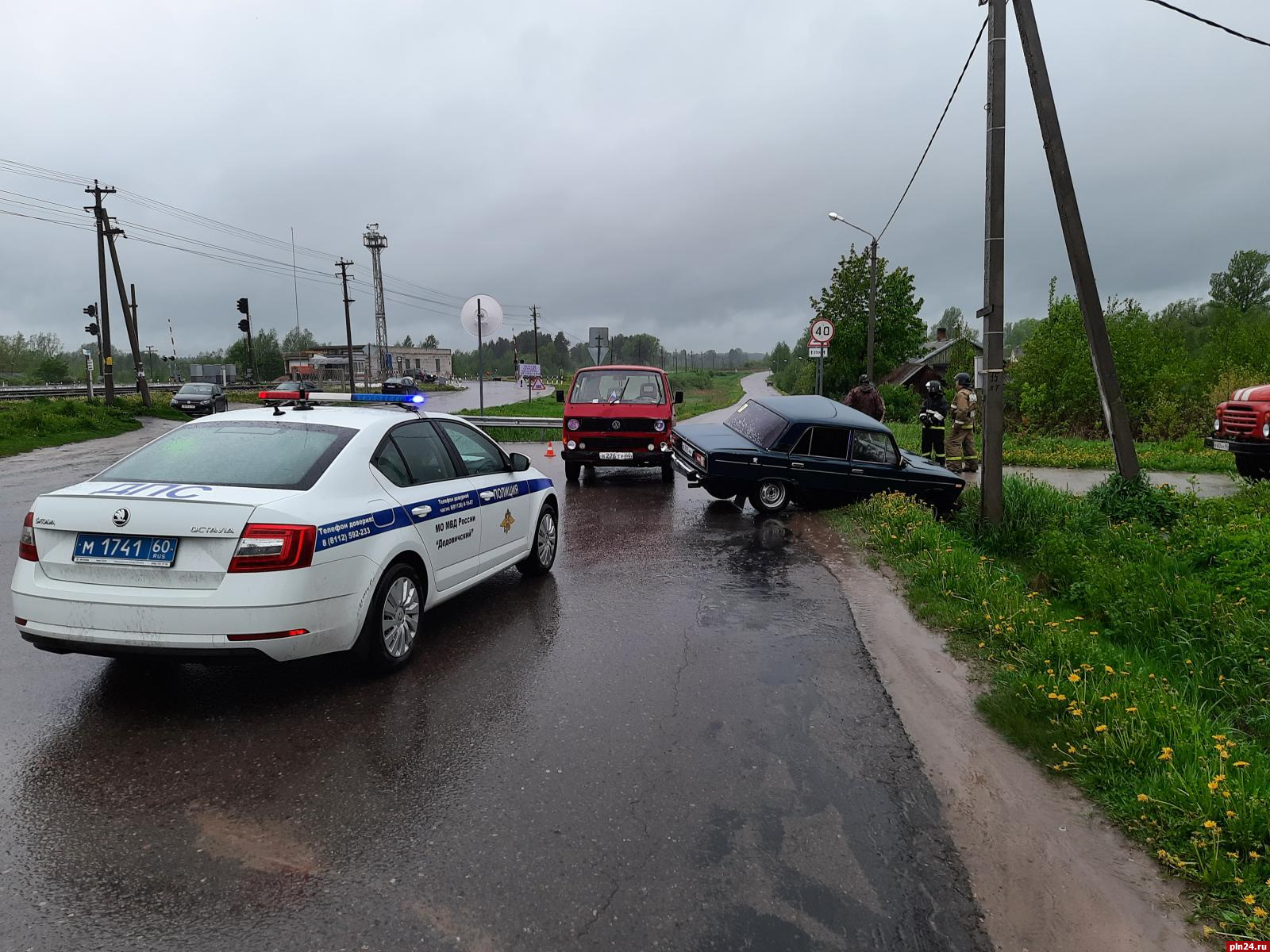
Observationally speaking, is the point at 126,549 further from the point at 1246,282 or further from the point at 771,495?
the point at 1246,282

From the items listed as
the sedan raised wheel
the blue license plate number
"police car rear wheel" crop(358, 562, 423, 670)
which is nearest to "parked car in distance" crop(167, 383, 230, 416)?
the sedan raised wheel

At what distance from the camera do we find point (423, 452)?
5605 mm

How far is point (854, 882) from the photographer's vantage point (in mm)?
2939

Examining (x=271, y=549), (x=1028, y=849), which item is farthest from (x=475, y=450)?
(x=1028, y=849)

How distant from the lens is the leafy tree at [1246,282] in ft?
261

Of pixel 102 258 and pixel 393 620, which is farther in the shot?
pixel 102 258

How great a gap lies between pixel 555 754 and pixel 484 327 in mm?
13431

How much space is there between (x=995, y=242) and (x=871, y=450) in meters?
3.21

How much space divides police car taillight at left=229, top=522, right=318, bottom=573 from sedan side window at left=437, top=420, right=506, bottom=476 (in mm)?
2029

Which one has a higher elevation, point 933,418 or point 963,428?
point 933,418

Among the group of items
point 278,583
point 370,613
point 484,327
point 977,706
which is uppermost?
point 484,327

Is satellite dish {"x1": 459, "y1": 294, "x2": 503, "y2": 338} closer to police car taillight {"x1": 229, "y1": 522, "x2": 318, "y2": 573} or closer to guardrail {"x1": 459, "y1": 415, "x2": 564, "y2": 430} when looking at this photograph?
guardrail {"x1": 459, "y1": 415, "x2": 564, "y2": 430}

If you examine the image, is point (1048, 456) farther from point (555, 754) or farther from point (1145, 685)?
point (555, 754)

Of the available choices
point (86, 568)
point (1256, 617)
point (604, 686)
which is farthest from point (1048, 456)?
point (86, 568)
